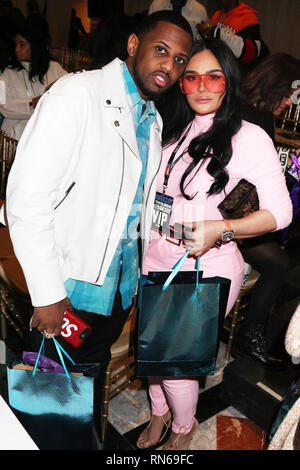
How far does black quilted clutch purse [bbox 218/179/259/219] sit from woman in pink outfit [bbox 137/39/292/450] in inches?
0.8

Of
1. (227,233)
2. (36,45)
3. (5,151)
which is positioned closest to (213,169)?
(227,233)

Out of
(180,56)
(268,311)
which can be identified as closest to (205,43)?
(180,56)

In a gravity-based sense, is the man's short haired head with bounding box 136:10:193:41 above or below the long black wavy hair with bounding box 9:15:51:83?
below

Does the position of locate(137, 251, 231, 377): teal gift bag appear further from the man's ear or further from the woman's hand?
the man's ear

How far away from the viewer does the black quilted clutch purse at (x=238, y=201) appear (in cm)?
153

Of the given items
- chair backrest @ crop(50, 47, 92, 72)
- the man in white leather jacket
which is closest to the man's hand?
the man in white leather jacket

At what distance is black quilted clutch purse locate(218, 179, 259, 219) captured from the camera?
153cm

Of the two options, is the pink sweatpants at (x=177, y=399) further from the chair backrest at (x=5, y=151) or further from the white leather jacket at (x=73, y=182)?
the chair backrest at (x=5, y=151)

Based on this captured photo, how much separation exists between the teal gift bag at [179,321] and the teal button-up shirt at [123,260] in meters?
0.11

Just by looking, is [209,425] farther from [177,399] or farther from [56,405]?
[56,405]

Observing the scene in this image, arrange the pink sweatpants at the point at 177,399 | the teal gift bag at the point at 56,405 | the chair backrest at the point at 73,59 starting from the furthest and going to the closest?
the chair backrest at the point at 73,59, the pink sweatpants at the point at 177,399, the teal gift bag at the point at 56,405

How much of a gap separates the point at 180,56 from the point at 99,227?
576mm

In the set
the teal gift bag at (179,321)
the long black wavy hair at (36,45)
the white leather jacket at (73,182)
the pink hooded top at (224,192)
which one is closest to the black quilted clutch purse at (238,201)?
the pink hooded top at (224,192)

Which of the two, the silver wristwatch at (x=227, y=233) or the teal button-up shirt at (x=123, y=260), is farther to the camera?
the silver wristwatch at (x=227, y=233)
